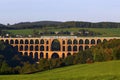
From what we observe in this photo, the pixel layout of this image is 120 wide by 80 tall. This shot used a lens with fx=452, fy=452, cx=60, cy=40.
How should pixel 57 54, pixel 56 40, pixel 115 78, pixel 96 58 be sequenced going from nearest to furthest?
pixel 115 78, pixel 96 58, pixel 57 54, pixel 56 40

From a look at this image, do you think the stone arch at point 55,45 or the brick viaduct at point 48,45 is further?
the stone arch at point 55,45

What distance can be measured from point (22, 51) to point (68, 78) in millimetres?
125370

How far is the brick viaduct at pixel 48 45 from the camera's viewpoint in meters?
145

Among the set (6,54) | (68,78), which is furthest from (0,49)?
(68,78)

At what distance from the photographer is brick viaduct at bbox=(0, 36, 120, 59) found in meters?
145

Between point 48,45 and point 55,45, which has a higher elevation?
point 48,45

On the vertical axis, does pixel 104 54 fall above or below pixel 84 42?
above

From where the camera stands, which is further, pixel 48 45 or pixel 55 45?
pixel 55 45

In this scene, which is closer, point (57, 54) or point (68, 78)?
point (68, 78)

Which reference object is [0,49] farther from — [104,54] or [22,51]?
[104,54]

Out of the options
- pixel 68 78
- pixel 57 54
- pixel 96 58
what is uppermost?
pixel 68 78

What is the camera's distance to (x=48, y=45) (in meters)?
149

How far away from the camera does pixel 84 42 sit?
483ft

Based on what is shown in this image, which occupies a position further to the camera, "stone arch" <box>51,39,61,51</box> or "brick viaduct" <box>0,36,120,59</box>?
"stone arch" <box>51,39,61,51</box>
